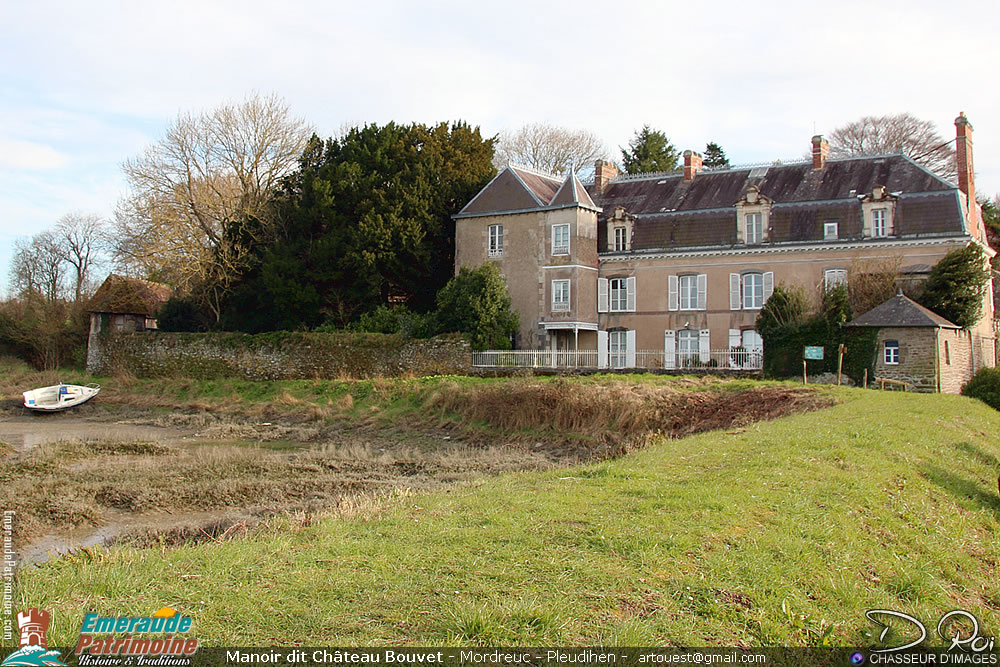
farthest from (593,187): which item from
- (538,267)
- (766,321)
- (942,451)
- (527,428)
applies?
(942,451)

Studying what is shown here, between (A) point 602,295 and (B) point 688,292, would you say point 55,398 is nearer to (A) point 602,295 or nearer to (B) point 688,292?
(A) point 602,295

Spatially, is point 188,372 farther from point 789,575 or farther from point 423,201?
point 789,575

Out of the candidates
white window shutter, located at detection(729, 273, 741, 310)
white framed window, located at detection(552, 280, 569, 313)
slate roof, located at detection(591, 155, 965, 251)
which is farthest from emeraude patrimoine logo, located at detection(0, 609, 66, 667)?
slate roof, located at detection(591, 155, 965, 251)

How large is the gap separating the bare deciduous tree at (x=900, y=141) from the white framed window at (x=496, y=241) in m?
15.8

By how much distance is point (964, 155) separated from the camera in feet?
99.7

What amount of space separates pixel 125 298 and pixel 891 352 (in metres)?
31.9

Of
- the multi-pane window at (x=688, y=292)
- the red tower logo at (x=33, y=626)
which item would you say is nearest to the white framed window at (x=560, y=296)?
the multi-pane window at (x=688, y=292)

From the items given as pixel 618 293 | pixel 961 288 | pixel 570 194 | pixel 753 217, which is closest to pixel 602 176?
pixel 570 194

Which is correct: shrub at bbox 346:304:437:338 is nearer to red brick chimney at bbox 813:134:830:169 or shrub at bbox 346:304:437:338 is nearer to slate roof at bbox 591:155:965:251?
slate roof at bbox 591:155:965:251

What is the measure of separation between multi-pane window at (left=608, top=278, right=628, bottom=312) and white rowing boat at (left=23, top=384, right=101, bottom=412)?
20134mm

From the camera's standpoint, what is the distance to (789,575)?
588 cm

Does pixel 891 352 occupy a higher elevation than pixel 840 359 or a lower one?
higher

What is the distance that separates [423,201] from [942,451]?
24.7m

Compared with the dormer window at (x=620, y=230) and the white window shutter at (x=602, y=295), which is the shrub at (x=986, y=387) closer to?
the white window shutter at (x=602, y=295)
